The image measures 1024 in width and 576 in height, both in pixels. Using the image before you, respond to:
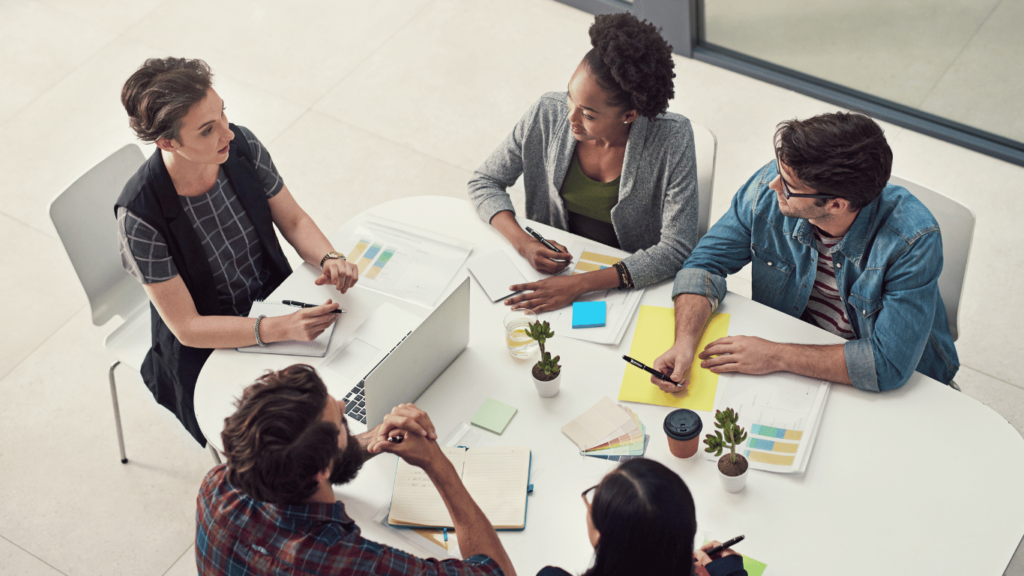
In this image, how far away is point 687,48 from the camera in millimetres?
4340

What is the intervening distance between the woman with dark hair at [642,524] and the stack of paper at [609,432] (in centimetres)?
47

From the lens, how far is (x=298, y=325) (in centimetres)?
213

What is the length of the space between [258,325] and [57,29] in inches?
143

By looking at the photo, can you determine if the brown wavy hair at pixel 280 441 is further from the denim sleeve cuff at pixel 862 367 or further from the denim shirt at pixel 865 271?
the denim sleeve cuff at pixel 862 367

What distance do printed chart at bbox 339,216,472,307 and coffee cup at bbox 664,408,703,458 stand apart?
0.76 m

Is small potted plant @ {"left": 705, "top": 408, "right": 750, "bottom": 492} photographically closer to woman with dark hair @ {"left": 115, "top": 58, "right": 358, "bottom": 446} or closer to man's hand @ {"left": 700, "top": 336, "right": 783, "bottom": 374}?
man's hand @ {"left": 700, "top": 336, "right": 783, "bottom": 374}

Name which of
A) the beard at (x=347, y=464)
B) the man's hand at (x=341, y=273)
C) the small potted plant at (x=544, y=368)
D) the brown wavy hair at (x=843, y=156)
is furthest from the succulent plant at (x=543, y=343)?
the brown wavy hair at (x=843, y=156)

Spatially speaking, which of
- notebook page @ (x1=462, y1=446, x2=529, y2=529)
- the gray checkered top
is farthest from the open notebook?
the gray checkered top

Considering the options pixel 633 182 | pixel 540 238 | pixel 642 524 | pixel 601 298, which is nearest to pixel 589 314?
pixel 601 298

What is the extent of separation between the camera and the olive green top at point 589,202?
2512 mm

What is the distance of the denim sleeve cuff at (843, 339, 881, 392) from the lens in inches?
75.0

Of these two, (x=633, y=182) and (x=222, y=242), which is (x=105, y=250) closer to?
(x=222, y=242)

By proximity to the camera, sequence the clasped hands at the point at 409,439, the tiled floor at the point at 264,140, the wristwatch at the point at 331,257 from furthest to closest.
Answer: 1. the tiled floor at the point at 264,140
2. the wristwatch at the point at 331,257
3. the clasped hands at the point at 409,439

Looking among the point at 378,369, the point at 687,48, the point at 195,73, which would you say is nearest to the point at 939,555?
the point at 378,369
